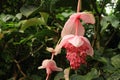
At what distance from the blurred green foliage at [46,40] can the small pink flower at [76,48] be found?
31 cm

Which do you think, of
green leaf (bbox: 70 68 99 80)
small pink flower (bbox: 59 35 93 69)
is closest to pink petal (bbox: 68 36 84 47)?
small pink flower (bbox: 59 35 93 69)

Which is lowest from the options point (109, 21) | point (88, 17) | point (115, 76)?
point (115, 76)

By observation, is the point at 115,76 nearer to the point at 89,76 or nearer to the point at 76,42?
the point at 89,76

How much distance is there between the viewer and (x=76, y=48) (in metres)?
0.75

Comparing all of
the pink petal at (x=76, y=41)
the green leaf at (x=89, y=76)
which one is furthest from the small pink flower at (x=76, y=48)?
the green leaf at (x=89, y=76)

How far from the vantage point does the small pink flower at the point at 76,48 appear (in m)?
0.73

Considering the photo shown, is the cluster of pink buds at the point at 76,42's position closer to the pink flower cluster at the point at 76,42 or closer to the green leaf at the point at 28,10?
the pink flower cluster at the point at 76,42

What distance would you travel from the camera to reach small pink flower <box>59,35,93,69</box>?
2.39ft

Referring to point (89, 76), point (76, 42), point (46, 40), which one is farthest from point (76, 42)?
point (46, 40)

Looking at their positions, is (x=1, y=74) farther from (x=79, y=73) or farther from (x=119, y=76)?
(x=119, y=76)

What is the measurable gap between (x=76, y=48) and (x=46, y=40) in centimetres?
53

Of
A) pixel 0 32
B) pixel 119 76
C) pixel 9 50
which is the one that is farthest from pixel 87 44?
pixel 9 50

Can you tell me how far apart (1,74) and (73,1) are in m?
0.45

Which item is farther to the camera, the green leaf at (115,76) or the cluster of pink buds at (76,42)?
the green leaf at (115,76)
